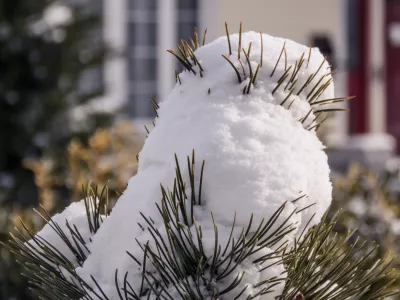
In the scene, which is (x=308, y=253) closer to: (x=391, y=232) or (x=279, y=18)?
(x=391, y=232)

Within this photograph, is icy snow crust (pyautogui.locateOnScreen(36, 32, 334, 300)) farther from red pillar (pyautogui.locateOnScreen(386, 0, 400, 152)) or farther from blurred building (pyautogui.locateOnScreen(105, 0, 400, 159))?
red pillar (pyautogui.locateOnScreen(386, 0, 400, 152))

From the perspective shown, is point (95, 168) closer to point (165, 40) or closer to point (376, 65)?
point (165, 40)

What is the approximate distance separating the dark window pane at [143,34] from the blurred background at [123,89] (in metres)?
0.01

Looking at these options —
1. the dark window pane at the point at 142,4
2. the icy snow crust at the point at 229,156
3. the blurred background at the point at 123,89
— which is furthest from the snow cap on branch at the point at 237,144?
the dark window pane at the point at 142,4

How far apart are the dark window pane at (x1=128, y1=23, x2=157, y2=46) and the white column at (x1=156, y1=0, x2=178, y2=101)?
0.23 ft

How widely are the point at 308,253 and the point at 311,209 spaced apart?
0.07m

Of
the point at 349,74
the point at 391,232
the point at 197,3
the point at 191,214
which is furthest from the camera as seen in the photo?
the point at 349,74

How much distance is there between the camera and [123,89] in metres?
9.04

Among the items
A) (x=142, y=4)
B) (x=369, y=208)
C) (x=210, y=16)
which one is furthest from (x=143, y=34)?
(x=369, y=208)

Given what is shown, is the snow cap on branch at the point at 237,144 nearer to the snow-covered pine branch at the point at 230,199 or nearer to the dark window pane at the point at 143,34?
the snow-covered pine branch at the point at 230,199

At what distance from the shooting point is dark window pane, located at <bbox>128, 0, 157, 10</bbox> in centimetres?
908

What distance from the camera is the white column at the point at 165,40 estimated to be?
360 inches

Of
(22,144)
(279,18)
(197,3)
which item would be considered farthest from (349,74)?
(22,144)

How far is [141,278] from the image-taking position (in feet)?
3.56
